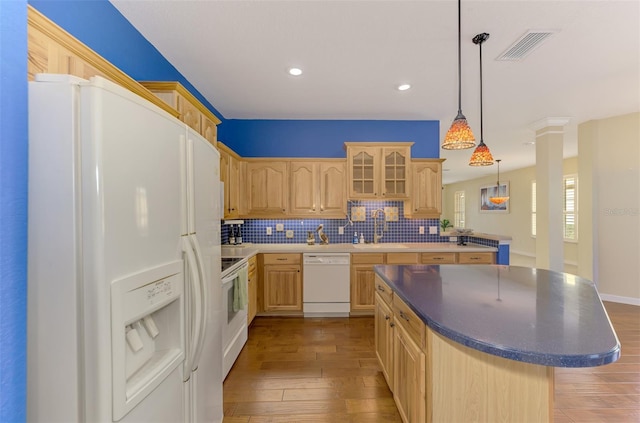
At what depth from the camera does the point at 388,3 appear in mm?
1851

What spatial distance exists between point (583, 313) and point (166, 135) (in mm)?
2004

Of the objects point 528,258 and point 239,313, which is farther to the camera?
point 528,258

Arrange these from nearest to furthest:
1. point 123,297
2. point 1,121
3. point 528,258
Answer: point 1,121 → point 123,297 → point 528,258

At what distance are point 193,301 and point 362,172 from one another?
3165 mm

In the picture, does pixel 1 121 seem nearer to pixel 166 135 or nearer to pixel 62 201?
pixel 62 201

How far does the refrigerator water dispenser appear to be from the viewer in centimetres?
83

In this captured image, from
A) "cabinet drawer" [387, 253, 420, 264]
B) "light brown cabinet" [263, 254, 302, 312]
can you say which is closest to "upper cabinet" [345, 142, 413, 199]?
"cabinet drawer" [387, 253, 420, 264]

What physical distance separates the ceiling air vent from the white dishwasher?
2.80 m

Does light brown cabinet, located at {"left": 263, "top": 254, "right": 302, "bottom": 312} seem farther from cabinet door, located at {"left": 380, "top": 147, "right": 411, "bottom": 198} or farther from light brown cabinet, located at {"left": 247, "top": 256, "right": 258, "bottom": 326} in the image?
cabinet door, located at {"left": 380, "top": 147, "right": 411, "bottom": 198}

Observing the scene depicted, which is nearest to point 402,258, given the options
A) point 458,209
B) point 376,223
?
point 376,223

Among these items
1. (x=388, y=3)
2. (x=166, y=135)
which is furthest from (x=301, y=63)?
(x=166, y=135)

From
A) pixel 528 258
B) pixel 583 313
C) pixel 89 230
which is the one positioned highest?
pixel 89 230

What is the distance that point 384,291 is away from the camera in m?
2.09

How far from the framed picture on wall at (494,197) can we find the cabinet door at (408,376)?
811 centimetres
